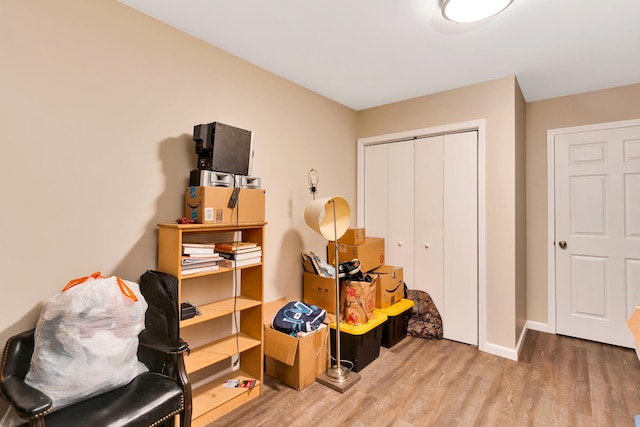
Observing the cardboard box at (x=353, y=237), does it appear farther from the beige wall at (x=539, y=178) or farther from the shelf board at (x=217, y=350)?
the beige wall at (x=539, y=178)

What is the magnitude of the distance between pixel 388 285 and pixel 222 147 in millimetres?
2036

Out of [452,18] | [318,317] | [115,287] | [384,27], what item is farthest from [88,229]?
[452,18]

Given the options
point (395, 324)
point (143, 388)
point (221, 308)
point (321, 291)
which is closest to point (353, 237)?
point (321, 291)

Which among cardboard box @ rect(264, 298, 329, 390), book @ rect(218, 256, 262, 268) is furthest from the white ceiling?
cardboard box @ rect(264, 298, 329, 390)

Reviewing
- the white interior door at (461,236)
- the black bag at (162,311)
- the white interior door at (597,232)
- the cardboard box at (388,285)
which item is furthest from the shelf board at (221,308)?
the white interior door at (597,232)

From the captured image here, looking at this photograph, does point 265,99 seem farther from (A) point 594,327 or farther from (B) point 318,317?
(A) point 594,327

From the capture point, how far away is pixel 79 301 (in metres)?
1.42

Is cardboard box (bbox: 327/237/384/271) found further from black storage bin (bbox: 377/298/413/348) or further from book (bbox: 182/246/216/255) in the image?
book (bbox: 182/246/216/255)

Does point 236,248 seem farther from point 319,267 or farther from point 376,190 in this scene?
point 376,190

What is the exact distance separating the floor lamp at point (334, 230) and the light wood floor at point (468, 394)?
61 millimetres

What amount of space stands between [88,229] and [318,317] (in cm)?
166

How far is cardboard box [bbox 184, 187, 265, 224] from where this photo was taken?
6.41 feet

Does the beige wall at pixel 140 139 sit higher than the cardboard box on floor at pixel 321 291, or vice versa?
the beige wall at pixel 140 139

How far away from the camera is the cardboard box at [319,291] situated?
2.88 meters
